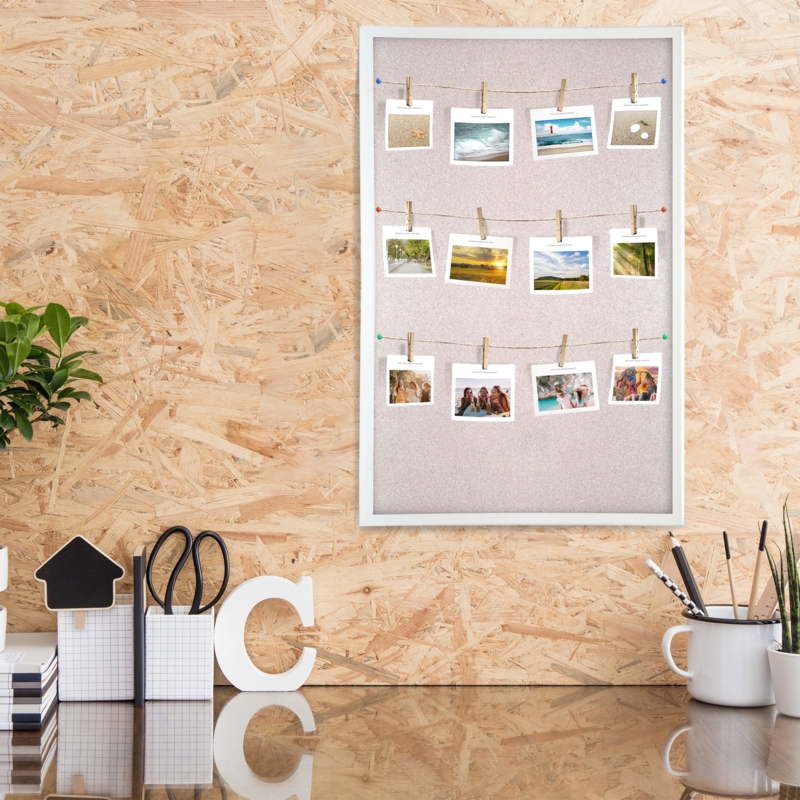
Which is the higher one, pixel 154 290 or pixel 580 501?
pixel 154 290

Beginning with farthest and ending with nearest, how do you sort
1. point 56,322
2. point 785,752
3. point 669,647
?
point 669,647 < point 56,322 < point 785,752

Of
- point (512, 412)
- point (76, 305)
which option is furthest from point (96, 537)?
point (512, 412)

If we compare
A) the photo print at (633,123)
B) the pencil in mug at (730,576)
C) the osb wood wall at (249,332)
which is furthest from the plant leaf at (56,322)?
the pencil in mug at (730,576)

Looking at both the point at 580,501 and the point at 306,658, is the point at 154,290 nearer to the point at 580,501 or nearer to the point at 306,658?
the point at 306,658

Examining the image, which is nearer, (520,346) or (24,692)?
(24,692)

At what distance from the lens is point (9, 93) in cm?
124

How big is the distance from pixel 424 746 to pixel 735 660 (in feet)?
1.54

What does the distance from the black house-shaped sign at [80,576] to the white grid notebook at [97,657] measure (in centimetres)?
3

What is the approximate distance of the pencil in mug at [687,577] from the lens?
120 cm

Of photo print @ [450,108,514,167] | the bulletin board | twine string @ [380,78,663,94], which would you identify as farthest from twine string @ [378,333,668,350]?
twine string @ [380,78,663,94]

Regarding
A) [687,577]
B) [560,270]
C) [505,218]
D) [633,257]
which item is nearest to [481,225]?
[505,218]

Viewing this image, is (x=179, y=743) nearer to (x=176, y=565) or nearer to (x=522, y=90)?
(x=176, y=565)

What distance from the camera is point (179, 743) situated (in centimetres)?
99

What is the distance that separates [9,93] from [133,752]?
969 millimetres
